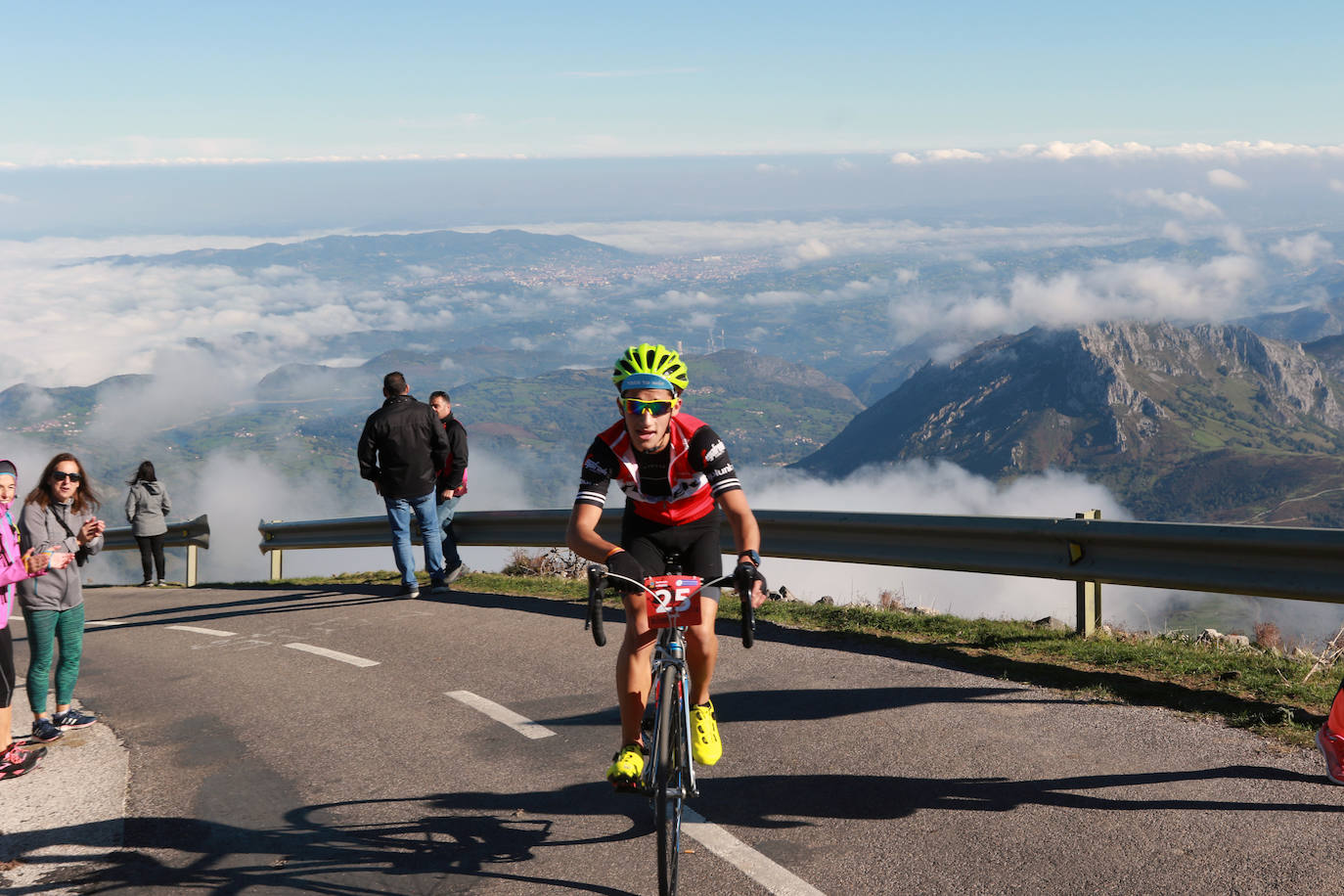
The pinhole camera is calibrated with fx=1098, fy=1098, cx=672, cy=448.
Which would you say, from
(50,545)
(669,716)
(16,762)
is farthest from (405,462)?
(669,716)

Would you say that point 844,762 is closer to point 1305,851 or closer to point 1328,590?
point 1305,851

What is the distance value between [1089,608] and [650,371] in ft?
14.8

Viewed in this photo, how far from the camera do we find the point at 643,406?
430 cm

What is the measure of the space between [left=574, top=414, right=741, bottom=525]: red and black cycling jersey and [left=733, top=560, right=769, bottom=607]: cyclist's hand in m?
0.38

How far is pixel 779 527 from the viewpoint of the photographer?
30.8ft

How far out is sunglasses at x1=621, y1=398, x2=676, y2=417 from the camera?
4293 mm

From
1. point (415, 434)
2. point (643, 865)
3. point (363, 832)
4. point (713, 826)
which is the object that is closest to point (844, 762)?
point (713, 826)

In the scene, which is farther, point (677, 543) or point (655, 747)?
point (677, 543)

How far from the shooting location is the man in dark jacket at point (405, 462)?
37.0 ft

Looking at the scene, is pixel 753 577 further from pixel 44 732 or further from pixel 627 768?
pixel 44 732

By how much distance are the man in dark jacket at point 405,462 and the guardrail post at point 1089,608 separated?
6.63 metres

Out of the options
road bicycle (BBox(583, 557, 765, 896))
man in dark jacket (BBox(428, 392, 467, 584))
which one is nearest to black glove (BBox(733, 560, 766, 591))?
road bicycle (BBox(583, 557, 765, 896))

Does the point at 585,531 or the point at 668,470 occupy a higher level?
the point at 668,470

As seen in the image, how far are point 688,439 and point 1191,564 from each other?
3.77m
